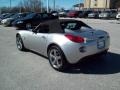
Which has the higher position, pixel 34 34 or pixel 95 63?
pixel 34 34

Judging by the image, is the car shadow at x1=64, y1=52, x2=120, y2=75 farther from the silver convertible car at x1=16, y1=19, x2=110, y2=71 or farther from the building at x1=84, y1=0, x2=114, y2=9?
the building at x1=84, y1=0, x2=114, y2=9

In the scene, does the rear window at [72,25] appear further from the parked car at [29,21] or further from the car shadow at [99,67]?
the parked car at [29,21]

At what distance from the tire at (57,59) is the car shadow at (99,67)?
0.23 metres

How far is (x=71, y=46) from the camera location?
5.81 meters

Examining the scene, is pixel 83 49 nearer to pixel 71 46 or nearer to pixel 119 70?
pixel 71 46

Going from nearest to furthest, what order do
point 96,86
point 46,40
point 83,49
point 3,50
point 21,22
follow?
1. point 96,86
2. point 83,49
3. point 46,40
4. point 3,50
5. point 21,22

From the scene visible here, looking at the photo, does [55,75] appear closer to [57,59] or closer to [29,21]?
[57,59]


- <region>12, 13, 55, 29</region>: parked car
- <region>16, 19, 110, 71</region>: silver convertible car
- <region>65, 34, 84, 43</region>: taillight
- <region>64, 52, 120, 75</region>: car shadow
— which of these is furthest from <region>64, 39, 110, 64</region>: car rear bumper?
<region>12, 13, 55, 29</region>: parked car

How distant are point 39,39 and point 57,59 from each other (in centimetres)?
124

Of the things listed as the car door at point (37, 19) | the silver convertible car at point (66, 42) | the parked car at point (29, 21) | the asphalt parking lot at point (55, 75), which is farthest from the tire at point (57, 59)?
the car door at point (37, 19)

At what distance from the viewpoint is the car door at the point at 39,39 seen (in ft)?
22.7

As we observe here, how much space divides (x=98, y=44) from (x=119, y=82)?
1343mm

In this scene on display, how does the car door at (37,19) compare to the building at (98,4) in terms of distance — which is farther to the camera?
the building at (98,4)

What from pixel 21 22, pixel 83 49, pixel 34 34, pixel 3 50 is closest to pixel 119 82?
pixel 83 49
